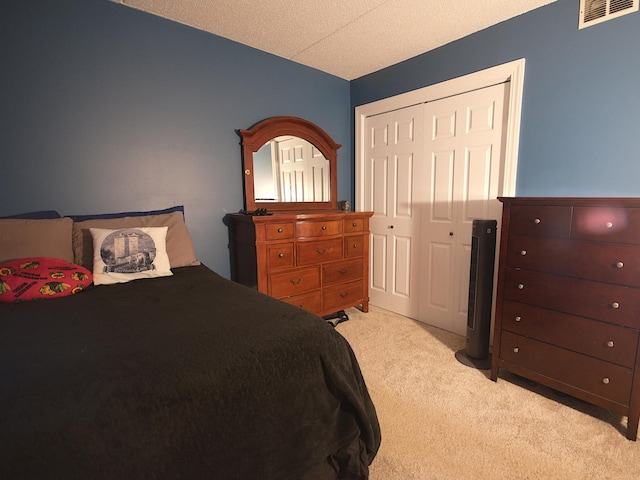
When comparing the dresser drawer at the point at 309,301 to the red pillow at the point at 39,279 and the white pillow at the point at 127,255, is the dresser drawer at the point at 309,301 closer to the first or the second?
the white pillow at the point at 127,255

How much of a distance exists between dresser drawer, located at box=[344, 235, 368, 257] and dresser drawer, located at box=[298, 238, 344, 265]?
70 mm

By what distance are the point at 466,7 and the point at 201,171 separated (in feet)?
7.28

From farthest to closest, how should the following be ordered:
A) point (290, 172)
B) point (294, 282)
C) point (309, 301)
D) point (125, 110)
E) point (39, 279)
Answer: point (290, 172), point (309, 301), point (294, 282), point (125, 110), point (39, 279)

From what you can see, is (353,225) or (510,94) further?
(353,225)

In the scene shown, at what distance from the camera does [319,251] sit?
102 inches

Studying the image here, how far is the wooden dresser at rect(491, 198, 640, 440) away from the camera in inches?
56.6

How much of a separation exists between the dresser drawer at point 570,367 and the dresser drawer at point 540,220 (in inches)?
Answer: 25.0

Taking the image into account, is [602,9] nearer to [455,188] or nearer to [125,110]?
[455,188]

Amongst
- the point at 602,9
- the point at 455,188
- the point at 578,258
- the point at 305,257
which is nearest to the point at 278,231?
the point at 305,257

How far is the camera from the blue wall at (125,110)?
1.75 meters

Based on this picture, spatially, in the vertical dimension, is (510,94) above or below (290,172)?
above

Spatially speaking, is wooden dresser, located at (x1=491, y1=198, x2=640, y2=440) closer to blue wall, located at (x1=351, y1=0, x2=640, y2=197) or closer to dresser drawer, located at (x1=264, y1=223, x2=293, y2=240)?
blue wall, located at (x1=351, y1=0, x2=640, y2=197)

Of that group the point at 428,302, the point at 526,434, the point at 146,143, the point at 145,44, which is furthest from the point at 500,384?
the point at 145,44

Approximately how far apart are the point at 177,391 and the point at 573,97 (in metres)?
2.65
